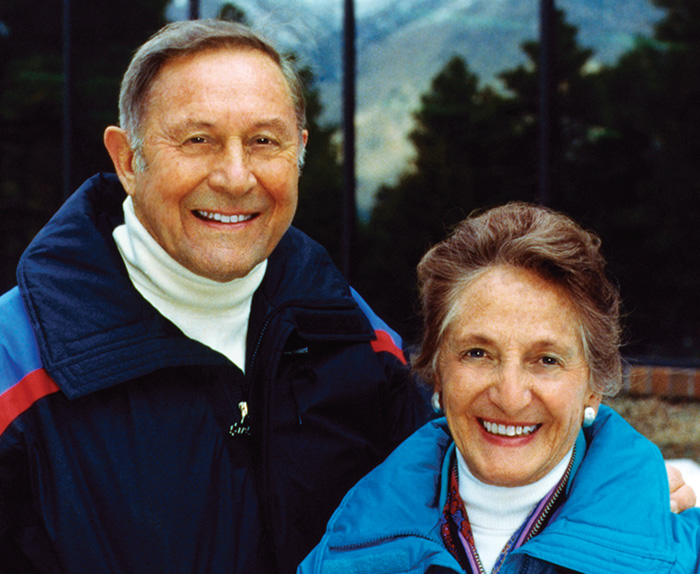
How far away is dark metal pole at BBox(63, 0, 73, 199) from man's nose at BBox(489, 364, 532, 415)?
469 centimetres

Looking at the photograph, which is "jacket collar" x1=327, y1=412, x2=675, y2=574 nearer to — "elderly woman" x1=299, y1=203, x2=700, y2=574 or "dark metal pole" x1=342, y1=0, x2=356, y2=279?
"elderly woman" x1=299, y1=203, x2=700, y2=574

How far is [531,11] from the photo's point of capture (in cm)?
514

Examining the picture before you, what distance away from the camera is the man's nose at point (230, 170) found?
1.83 metres

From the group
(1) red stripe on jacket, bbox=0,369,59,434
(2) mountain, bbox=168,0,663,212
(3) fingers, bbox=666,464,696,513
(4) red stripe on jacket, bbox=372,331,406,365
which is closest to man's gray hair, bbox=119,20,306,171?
(1) red stripe on jacket, bbox=0,369,59,434

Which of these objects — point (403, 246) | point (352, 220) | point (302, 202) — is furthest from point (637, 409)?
point (302, 202)

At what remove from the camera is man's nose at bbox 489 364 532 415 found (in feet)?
5.45

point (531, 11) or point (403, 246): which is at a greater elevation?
point (531, 11)

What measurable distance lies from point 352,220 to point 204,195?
368 cm

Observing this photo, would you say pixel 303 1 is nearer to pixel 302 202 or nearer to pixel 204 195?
pixel 302 202

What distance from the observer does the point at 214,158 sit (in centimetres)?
184

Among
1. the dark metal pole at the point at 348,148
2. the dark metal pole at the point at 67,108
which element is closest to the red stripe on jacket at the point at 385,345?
the dark metal pole at the point at 348,148

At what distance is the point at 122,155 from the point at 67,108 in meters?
4.07

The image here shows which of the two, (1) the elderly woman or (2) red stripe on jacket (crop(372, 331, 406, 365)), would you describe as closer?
(1) the elderly woman

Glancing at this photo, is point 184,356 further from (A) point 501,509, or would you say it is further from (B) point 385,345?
(A) point 501,509
